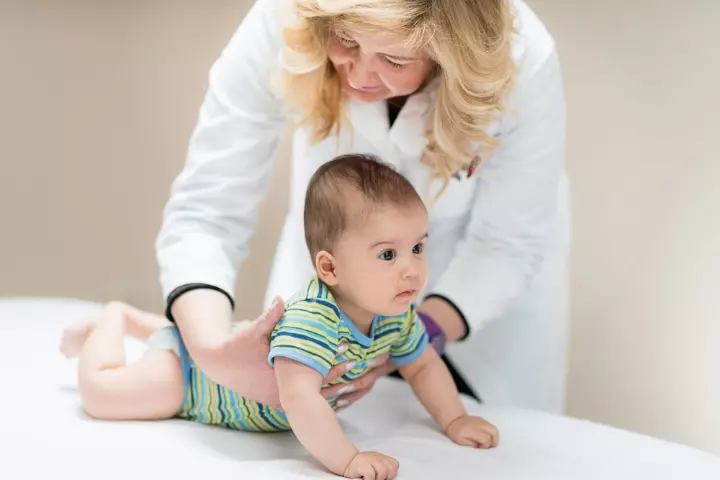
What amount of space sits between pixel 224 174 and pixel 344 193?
0.31m

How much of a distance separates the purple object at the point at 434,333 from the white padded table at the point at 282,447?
92mm

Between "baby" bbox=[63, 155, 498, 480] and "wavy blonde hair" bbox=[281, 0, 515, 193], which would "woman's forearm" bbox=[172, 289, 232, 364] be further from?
"wavy blonde hair" bbox=[281, 0, 515, 193]

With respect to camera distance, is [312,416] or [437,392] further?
[437,392]

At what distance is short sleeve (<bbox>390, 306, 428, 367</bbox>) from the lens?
1.17m

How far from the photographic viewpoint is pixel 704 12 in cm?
154

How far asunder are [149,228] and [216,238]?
826 millimetres

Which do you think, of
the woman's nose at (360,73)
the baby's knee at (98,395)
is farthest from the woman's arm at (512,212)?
the baby's knee at (98,395)

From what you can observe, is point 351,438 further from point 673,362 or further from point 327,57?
point 673,362

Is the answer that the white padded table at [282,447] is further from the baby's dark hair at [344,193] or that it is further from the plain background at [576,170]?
the plain background at [576,170]

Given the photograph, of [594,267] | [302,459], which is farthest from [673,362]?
[302,459]

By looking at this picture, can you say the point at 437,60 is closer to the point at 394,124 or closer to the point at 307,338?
the point at 394,124

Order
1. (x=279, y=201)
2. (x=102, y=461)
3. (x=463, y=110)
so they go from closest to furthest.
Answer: (x=102, y=461)
(x=463, y=110)
(x=279, y=201)

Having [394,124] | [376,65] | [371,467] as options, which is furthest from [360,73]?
[371,467]

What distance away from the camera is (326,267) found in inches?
41.8
